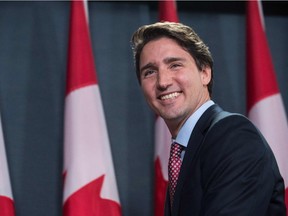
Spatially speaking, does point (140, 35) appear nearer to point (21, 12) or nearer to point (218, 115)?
point (218, 115)

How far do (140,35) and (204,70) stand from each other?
203 millimetres

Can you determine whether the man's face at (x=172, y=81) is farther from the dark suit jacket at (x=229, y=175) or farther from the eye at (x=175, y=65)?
the dark suit jacket at (x=229, y=175)

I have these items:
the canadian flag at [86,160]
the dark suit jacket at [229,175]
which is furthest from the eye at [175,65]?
the canadian flag at [86,160]

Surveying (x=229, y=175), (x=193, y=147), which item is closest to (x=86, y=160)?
(x=193, y=147)

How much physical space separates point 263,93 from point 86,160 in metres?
0.78

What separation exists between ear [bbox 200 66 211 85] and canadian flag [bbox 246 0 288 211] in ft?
2.71

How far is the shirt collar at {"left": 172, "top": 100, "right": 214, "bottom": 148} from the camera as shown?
1.33 metres

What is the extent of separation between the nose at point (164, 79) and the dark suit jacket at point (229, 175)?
0.21 m

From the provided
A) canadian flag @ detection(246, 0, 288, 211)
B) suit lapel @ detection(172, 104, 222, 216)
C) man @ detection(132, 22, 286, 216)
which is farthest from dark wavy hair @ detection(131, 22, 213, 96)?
canadian flag @ detection(246, 0, 288, 211)

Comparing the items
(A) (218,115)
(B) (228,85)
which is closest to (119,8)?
(B) (228,85)

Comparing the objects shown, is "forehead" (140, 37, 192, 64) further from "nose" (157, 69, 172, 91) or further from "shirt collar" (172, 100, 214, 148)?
"shirt collar" (172, 100, 214, 148)

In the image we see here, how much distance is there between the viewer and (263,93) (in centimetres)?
226

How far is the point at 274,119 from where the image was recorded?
87.4 inches

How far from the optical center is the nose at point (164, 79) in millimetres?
1373
